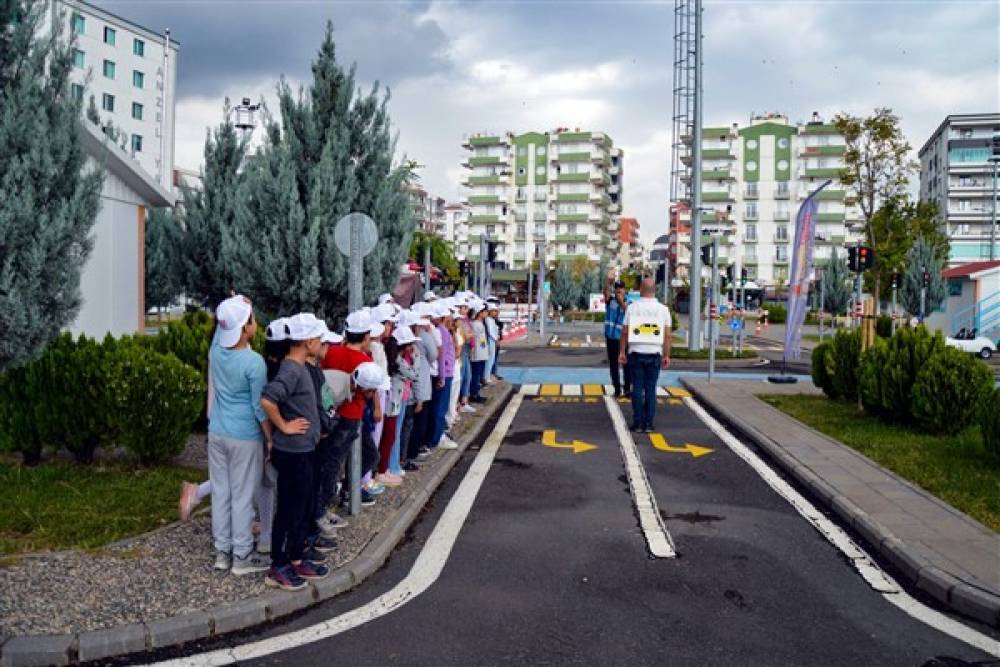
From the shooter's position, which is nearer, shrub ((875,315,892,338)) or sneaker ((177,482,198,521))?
sneaker ((177,482,198,521))

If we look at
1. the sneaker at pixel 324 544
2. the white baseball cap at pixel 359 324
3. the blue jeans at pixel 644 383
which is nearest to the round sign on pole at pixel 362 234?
the white baseball cap at pixel 359 324

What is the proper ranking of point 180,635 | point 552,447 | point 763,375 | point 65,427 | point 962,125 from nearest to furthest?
point 180,635 → point 65,427 → point 552,447 → point 763,375 → point 962,125

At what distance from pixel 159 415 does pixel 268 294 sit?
10.8ft

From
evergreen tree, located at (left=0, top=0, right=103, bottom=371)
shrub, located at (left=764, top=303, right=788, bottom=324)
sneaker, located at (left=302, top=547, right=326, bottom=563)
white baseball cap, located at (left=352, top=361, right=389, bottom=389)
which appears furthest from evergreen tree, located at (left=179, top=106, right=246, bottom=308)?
shrub, located at (left=764, top=303, right=788, bottom=324)

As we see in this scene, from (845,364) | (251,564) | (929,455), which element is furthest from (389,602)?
(845,364)

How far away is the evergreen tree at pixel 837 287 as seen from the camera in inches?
2537

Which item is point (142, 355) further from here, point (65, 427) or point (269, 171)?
point (269, 171)

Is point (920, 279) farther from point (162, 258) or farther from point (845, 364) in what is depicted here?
point (162, 258)

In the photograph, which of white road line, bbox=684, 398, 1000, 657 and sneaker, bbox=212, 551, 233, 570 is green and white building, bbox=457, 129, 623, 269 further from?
sneaker, bbox=212, 551, 233, 570

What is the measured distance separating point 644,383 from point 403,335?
16.6ft

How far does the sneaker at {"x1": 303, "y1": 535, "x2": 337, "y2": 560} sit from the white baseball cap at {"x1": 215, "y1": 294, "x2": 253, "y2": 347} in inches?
62.7

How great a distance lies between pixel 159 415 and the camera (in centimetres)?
891

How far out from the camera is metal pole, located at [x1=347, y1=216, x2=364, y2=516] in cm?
743

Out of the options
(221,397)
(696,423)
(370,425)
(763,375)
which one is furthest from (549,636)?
(763,375)
